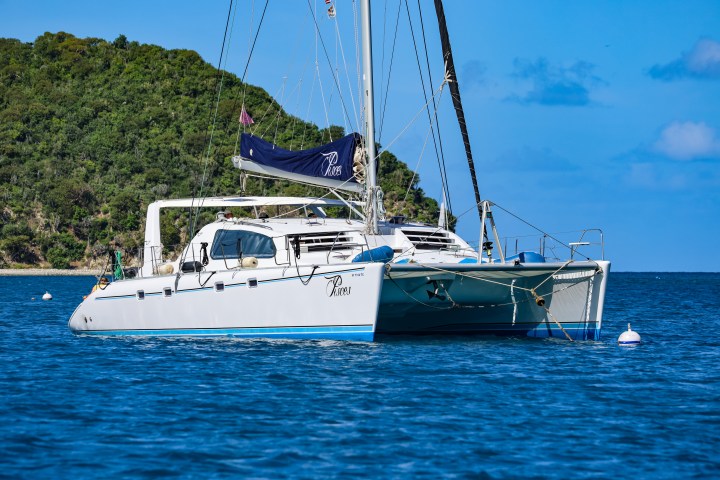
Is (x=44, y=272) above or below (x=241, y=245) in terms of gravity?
below

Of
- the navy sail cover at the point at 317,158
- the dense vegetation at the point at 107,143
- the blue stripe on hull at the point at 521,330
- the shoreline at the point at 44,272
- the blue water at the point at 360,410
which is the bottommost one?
the shoreline at the point at 44,272

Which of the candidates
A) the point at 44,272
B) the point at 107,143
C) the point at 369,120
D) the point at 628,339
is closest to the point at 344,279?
the point at 369,120

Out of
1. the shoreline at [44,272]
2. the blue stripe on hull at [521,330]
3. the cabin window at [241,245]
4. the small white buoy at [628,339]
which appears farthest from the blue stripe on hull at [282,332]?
the shoreline at [44,272]

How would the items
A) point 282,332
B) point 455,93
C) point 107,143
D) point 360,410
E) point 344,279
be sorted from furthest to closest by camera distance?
point 107,143 → point 455,93 → point 282,332 → point 344,279 → point 360,410

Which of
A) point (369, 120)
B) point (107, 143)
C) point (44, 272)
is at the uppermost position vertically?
point (107, 143)

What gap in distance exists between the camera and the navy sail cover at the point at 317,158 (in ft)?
62.1

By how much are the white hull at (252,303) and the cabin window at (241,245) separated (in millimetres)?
881

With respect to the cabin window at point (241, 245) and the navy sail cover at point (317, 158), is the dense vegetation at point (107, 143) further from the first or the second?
the cabin window at point (241, 245)

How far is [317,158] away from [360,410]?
901cm

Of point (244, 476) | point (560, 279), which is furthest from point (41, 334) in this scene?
point (244, 476)

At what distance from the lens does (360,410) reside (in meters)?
11.0

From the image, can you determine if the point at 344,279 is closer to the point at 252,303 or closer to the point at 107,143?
the point at 252,303

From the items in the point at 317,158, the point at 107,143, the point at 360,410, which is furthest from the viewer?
the point at 107,143

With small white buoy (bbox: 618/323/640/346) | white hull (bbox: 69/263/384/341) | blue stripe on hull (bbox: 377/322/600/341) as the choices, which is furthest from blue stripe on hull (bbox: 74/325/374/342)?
small white buoy (bbox: 618/323/640/346)
